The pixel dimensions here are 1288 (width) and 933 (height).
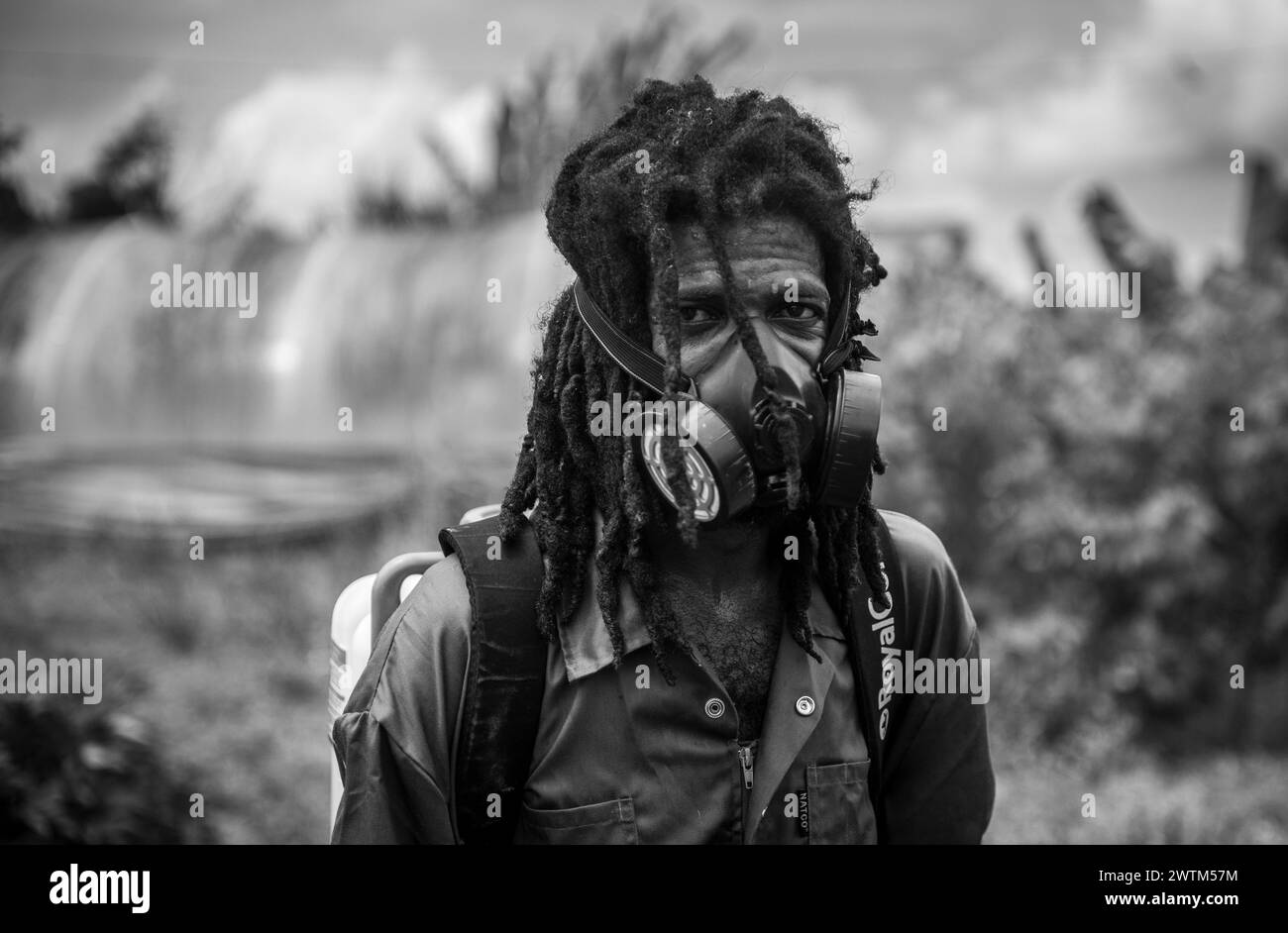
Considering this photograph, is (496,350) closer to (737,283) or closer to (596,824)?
(737,283)

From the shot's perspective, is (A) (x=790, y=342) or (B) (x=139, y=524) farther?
(B) (x=139, y=524)

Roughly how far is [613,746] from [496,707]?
23cm

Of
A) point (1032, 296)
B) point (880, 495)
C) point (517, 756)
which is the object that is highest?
point (1032, 296)

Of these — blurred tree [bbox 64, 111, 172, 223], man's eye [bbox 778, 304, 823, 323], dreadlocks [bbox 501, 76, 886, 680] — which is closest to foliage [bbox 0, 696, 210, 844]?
blurred tree [bbox 64, 111, 172, 223]

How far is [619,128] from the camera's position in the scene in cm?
246

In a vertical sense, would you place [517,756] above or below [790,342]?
below

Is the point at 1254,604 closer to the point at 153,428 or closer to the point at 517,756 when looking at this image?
the point at 517,756

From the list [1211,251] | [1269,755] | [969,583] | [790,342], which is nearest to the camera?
[790,342]

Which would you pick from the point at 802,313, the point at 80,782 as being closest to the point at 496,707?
the point at 802,313

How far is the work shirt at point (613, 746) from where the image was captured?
2127 millimetres

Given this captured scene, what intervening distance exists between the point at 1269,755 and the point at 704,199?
222 inches

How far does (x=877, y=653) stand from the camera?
2393 mm

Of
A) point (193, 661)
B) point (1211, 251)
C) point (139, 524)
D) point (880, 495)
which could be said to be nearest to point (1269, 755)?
point (880, 495)

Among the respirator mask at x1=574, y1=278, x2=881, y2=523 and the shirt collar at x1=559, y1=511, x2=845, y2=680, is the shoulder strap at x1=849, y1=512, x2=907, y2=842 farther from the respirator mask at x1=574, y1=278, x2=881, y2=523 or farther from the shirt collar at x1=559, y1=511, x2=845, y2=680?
the respirator mask at x1=574, y1=278, x2=881, y2=523
